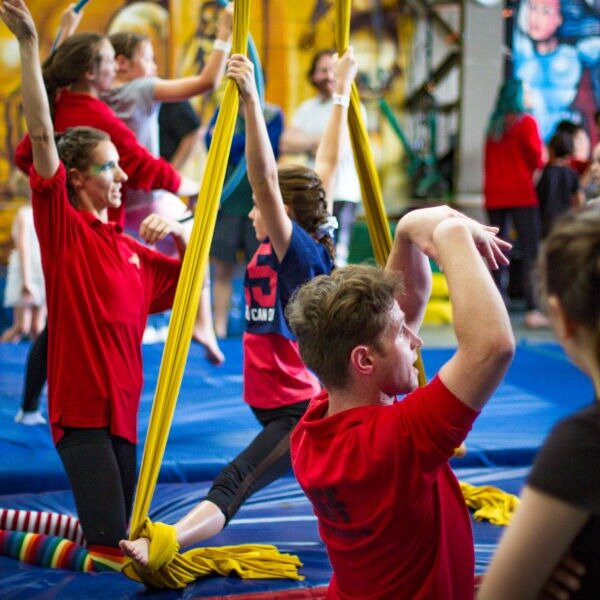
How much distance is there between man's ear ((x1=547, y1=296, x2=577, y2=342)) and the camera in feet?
3.44

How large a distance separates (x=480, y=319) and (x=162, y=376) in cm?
100

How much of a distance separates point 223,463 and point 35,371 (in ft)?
2.41

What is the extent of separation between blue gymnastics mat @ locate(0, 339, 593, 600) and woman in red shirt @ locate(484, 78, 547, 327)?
192 cm

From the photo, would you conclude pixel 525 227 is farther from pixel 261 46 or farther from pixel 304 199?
pixel 304 199

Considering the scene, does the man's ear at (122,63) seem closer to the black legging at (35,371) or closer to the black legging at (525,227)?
the black legging at (35,371)

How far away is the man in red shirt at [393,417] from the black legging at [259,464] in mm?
845

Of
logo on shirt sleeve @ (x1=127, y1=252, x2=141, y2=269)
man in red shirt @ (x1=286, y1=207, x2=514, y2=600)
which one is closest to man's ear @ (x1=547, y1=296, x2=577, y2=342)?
man in red shirt @ (x1=286, y1=207, x2=514, y2=600)

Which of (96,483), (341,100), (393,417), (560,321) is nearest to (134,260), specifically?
(96,483)

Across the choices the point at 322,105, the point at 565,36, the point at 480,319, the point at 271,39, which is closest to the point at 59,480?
the point at 480,319

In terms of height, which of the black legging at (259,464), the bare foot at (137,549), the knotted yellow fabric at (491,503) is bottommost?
the knotted yellow fabric at (491,503)

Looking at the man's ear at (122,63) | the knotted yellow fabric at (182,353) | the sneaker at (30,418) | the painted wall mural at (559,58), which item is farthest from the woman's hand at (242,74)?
the painted wall mural at (559,58)

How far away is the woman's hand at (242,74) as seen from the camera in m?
2.22

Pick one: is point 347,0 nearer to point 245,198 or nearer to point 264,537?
point 264,537

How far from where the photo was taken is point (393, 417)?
145cm
